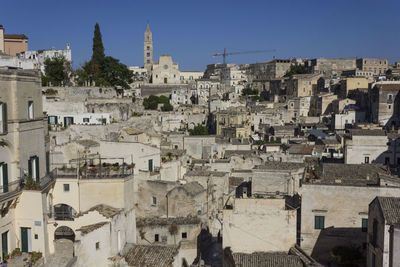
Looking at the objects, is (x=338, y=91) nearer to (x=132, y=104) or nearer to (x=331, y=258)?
(x=132, y=104)

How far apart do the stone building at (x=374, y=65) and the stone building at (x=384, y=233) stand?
8932 centimetres

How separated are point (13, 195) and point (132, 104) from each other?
114 feet

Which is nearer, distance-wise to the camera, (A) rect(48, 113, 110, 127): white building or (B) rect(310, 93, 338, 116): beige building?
(A) rect(48, 113, 110, 127): white building

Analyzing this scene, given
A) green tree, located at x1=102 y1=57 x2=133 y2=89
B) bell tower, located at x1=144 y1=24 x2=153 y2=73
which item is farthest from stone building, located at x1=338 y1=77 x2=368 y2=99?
bell tower, located at x1=144 y1=24 x2=153 y2=73

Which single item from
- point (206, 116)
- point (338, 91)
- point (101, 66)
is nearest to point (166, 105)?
point (206, 116)

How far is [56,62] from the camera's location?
4841 centimetres

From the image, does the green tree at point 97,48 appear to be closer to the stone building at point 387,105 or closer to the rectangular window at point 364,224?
the stone building at point 387,105

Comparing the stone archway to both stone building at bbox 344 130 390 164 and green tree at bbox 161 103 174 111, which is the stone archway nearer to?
stone building at bbox 344 130 390 164

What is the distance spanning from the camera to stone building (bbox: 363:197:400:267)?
1484 centimetres

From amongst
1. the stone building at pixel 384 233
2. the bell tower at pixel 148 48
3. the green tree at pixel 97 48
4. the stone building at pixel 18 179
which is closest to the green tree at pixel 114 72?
the green tree at pixel 97 48

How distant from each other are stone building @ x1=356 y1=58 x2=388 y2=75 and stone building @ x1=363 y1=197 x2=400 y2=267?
89.3m

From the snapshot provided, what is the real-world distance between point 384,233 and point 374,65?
3697 inches

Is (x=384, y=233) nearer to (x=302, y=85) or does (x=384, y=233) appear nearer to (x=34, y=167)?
(x=34, y=167)

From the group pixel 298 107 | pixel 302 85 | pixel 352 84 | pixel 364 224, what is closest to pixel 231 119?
pixel 298 107
